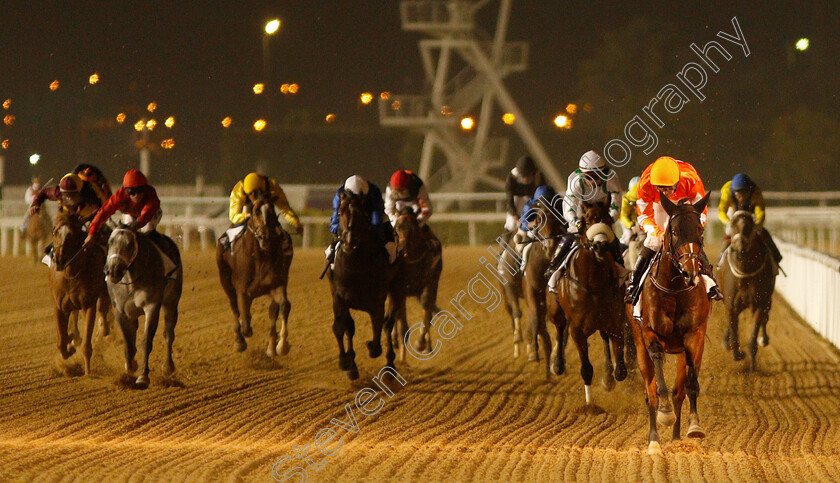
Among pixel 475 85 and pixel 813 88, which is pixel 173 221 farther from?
pixel 813 88

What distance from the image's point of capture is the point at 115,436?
22.2 feet

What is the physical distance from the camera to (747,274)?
33.0 feet

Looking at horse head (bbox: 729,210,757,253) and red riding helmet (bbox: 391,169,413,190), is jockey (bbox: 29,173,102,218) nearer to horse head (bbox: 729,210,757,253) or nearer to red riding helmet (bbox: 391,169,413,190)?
red riding helmet (bbox: 391,169,413,190)

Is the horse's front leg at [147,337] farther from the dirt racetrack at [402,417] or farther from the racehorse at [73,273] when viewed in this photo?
the racehorse at [73,273]

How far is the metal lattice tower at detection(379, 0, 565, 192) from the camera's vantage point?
1188 inches

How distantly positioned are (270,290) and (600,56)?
30.0m

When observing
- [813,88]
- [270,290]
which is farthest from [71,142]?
[270,290]

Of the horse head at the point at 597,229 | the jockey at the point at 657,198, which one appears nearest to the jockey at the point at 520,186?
the horse head at the point at 597,229

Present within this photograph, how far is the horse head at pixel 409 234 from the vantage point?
33.5 feet

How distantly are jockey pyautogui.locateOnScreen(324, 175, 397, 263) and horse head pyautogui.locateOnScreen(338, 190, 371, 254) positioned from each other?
0.07m

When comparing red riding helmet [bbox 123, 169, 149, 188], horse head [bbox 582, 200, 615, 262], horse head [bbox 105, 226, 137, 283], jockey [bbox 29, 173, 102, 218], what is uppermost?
red riding helmet [bbox 123, 169, 149, 188]

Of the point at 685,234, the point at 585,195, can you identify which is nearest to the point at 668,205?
the point at 685,234

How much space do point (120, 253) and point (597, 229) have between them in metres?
3.81

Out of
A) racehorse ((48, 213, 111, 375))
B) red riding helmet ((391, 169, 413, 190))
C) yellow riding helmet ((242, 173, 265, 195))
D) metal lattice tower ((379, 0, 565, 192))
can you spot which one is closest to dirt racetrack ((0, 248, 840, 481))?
racehorse ((48, 213, 111, 375))
